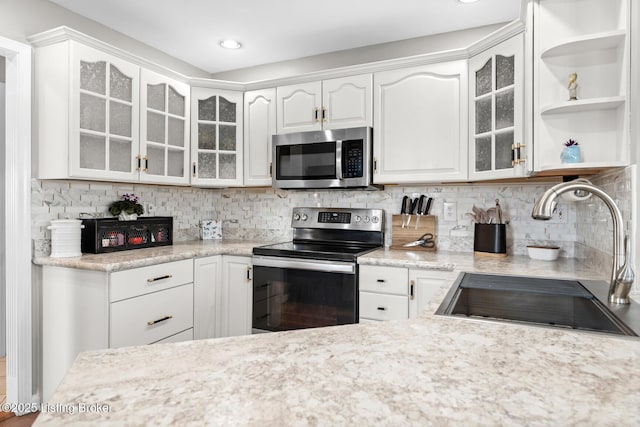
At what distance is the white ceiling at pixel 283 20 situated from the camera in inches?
94.0

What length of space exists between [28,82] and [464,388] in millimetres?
2700

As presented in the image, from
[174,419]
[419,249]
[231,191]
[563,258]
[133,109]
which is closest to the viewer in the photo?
[174,419]

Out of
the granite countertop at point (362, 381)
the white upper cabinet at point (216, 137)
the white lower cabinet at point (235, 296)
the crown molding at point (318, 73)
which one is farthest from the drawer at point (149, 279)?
the granite countertop at point (362, 381)

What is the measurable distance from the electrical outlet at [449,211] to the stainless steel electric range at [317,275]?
46 centimetres

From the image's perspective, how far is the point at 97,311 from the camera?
82.7 inches

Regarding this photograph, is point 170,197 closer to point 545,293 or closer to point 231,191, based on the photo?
point 231,191

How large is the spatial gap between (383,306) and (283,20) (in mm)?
1989

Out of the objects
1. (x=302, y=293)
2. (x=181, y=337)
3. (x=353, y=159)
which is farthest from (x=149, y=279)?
(x=353, y=159)

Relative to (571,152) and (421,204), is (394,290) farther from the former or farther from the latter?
(571,152)

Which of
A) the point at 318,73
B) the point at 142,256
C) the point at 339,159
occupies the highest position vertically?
the point at 318,73

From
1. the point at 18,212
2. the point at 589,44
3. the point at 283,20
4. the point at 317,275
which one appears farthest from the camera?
the point at 283,20

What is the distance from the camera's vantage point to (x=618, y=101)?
151 cm

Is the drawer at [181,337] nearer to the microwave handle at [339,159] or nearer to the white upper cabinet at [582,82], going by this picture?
the microwave handle at [339,159]

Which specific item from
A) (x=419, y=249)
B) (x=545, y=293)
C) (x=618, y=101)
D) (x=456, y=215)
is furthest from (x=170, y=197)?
(x=618, y=101)
